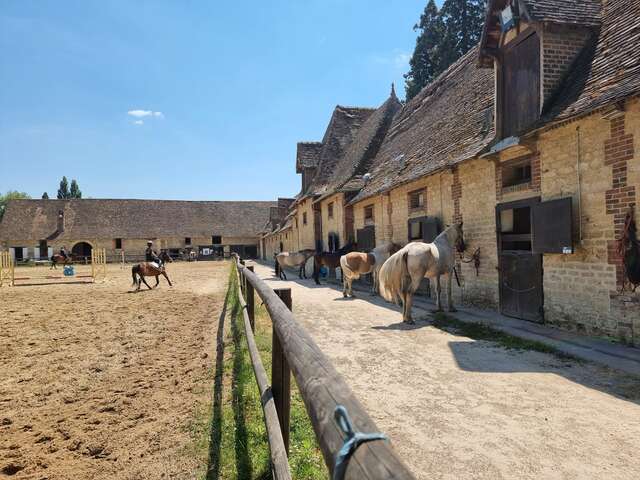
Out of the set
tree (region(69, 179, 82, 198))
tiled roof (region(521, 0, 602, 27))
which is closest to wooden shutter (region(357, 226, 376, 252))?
tiled roof (region(521, 0, 602, 27))

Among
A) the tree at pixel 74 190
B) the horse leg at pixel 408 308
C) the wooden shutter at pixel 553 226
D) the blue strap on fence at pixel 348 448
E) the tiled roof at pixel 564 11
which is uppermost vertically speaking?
the tree at pixel 74 190

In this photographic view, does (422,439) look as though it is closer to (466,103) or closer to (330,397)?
(330,397)

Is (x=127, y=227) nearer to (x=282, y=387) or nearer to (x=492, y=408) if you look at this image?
(x=492, y=408)

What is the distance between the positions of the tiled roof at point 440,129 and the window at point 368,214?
0.68 m

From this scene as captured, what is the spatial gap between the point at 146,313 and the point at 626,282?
9.49 m

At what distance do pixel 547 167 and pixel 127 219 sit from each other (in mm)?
50295

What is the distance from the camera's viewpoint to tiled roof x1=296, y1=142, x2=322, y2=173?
2606 centimetres

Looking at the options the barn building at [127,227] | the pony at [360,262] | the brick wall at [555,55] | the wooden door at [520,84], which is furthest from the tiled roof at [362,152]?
the barn building at [127,227]

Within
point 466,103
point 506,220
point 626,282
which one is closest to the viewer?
point 626,282

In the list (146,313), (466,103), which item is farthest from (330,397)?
(466,103)

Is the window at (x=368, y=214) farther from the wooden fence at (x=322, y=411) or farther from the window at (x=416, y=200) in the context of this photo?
the wooden fence at (x=322, y=411)

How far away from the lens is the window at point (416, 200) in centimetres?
1171

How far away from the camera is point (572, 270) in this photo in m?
6.61

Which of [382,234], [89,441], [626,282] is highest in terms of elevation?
[382,234]
